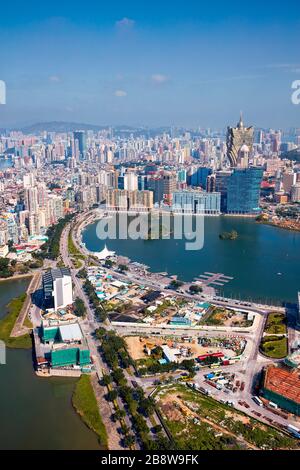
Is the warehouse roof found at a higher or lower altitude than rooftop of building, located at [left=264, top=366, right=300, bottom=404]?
higher

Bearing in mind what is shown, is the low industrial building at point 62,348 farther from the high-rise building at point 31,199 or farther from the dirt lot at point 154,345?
the high-rise building at point 31,199

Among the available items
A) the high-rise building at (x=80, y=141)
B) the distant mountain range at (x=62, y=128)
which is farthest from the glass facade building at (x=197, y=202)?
the distant mountain range at (x=62, y=128)

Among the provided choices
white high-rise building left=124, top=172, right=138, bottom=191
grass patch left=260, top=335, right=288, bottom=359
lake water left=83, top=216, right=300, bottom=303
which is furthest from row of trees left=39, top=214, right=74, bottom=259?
grass patch left=260, top=335, right=288, bottom=359

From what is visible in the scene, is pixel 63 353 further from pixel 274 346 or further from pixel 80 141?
pixel 80 141

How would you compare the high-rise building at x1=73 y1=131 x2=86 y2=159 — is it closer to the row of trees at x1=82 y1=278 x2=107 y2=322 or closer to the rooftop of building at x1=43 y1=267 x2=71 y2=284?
the row of trees at x1=82 y1=278 x2=107 y2=322

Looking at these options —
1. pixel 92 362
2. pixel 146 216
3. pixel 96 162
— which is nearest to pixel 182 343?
pixel 92 362

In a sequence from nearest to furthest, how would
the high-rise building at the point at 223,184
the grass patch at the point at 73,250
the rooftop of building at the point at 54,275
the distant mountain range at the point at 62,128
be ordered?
1. the rooftop of building at the point at 54,275
2. the grass patch at the point at 73,250
3. the high-rise building at the point at 223,184
4. the distant mountain range at the point at 62,128

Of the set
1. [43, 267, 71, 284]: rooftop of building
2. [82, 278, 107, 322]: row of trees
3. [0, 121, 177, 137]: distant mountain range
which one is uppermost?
[0, 121, 177, 137]: distant mountain range
